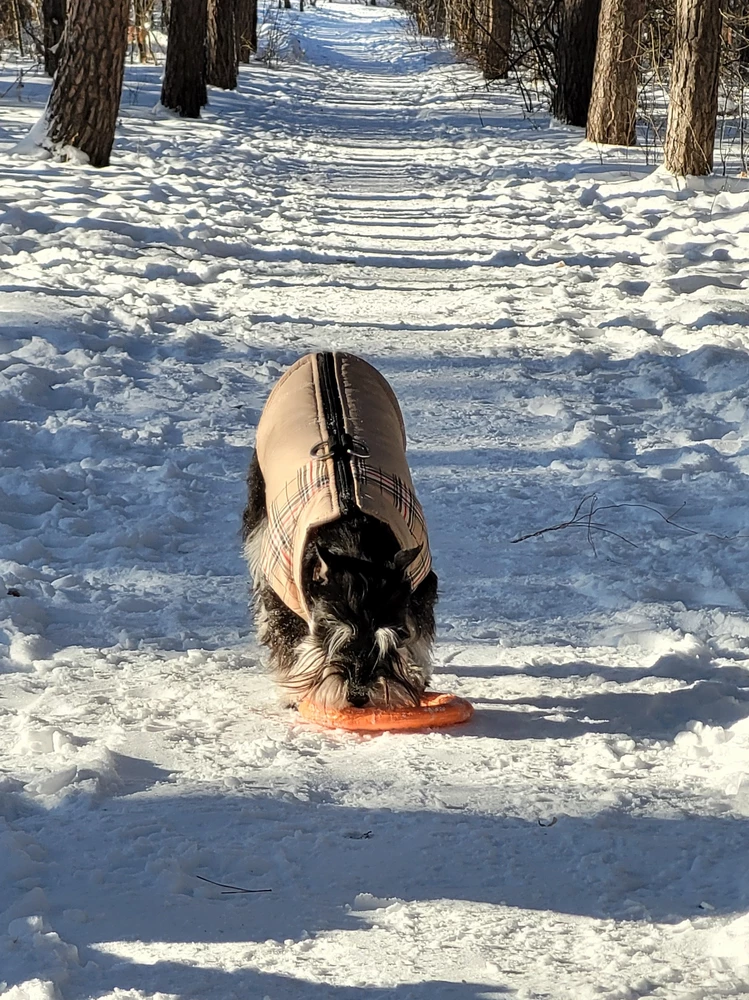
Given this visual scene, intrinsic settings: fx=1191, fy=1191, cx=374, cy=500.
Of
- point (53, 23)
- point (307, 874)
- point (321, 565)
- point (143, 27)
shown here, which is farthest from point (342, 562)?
point (143, 27)

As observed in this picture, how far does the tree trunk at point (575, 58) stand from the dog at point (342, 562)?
1422 cm

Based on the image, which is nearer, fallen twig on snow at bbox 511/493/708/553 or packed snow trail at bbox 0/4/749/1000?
packed snow trail at bbox 0/4/749/1000

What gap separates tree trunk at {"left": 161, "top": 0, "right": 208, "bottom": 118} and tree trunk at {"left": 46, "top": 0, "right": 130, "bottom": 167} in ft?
16.1

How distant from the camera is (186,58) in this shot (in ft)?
55.5

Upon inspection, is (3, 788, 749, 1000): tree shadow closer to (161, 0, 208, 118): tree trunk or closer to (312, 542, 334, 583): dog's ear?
(312, 542, 334, 583): dog's ear

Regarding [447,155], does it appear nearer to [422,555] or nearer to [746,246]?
[746,246]

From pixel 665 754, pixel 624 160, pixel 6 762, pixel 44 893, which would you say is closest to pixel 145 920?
pixel 44 893

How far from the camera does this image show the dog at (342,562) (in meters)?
3.29

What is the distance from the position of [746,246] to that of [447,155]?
6.91m

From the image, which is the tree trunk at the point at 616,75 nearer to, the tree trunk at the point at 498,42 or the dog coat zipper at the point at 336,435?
the tree trunk at the point at 498,42

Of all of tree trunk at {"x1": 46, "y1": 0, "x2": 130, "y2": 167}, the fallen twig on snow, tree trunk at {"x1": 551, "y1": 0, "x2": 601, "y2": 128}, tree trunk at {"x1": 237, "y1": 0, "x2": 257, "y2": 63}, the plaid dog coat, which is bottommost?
the fallen twig on snow

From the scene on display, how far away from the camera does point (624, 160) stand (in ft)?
45.6

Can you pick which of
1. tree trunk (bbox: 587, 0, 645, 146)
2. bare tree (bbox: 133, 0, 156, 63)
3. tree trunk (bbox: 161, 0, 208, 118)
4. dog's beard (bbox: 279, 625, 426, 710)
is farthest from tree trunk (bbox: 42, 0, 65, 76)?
dog's beard (bbox: 279, 625, 426, 710)

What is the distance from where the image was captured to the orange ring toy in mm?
3424
